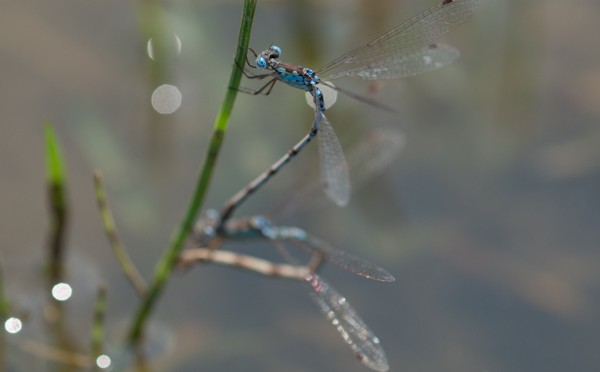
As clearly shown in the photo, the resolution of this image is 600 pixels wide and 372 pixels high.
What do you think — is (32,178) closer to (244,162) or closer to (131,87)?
(131,87)

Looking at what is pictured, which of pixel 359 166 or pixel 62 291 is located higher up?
pixel 62 291

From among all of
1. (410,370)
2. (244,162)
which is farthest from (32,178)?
(410,370)

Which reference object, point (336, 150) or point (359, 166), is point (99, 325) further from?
point (359, 166)

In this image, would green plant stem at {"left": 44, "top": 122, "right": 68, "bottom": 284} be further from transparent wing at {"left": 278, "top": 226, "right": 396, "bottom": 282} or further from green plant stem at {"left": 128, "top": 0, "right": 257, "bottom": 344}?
transparent wing at {"left": 278, "top": 226, "right": 396, "bottom": 282}

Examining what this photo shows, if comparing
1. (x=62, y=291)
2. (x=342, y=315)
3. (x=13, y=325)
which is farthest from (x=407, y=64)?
(x=13, y=325)

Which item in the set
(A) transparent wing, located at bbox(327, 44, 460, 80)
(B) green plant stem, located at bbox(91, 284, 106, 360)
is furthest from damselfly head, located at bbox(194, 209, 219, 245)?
(A) transparent wing, located at bbox(327, 44, 460, 80)

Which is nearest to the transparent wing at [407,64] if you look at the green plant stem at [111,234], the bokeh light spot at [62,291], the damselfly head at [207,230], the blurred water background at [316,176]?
the blurred water background at [316,176]

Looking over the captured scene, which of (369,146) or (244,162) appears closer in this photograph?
(369,146)
